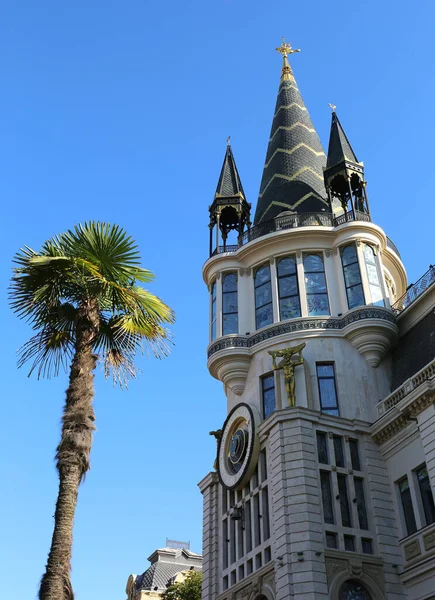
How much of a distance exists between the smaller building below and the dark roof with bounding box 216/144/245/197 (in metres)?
32.6

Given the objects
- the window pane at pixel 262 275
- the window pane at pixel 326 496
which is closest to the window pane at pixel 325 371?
the window pane at pixel 326 496

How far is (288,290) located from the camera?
31.2m

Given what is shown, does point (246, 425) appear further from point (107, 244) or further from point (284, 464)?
point (107, 244)

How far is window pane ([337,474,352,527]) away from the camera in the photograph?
2445cm

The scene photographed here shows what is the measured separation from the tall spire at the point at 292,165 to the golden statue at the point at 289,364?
358 inches

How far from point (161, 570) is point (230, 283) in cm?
3361

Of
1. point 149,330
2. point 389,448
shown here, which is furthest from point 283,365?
point 149,330

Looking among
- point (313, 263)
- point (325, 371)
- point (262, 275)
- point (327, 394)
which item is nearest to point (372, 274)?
point (313, 263)

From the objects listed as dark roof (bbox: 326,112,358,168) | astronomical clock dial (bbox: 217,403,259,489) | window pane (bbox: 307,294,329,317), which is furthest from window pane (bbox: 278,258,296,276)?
astronomical clock dial (bbox: 217,403,259,489)

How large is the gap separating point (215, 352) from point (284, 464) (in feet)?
24.9

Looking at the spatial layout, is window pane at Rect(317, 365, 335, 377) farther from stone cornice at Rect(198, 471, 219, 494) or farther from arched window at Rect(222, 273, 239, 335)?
stone cornice at Rect(198, 471, 219, 494)

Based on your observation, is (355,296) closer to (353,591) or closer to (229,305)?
(229,305)

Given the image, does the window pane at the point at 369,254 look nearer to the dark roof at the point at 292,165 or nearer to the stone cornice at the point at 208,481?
the dark roof at the point at 292,165

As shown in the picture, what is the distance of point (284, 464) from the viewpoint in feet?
82.4
